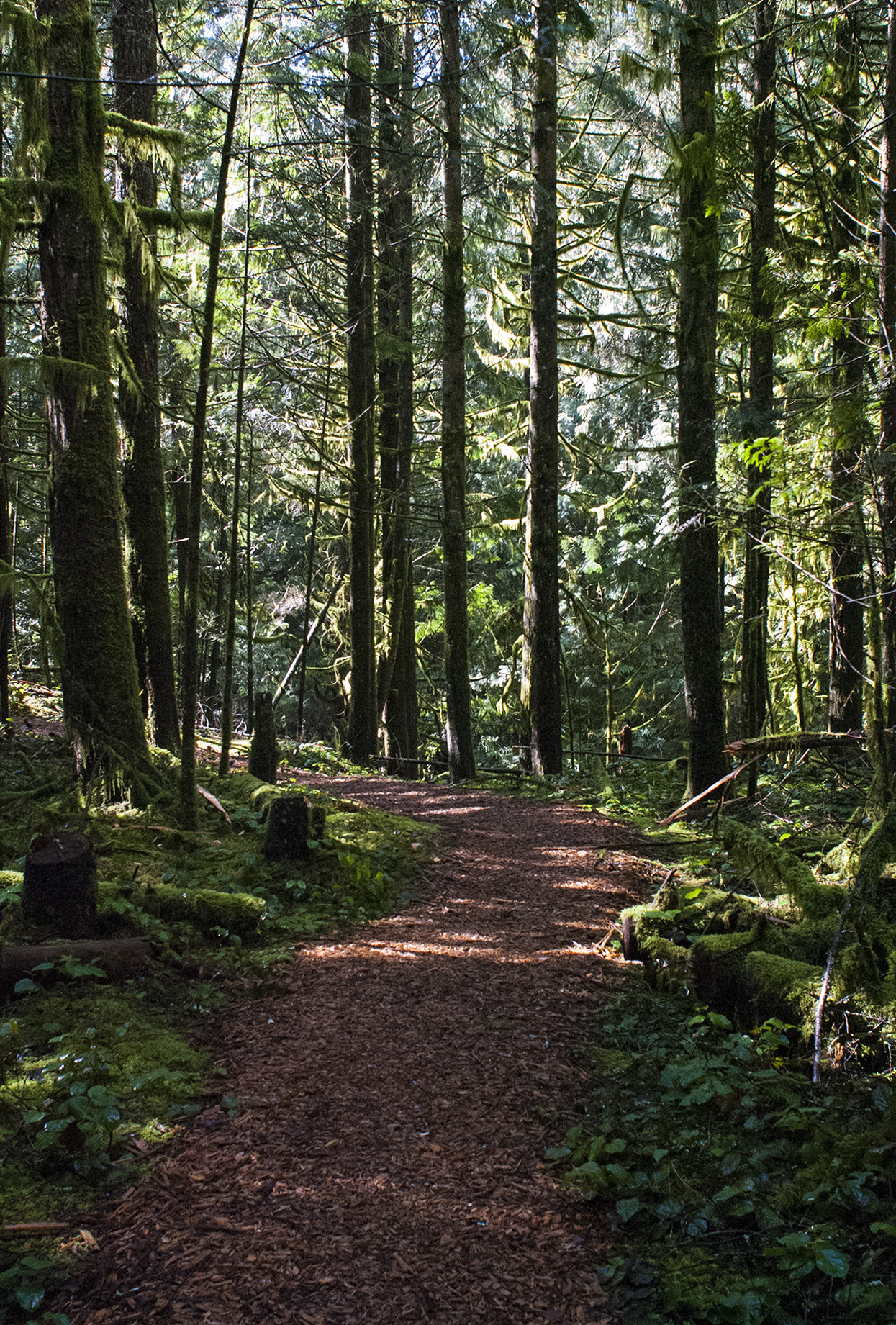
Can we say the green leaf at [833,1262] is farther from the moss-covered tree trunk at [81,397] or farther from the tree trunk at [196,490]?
the moss-covered tree trunk at [81,397]

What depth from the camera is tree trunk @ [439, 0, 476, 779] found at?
12.1m

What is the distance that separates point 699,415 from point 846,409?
3.36 m

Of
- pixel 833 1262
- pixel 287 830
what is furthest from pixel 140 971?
pixel 833 1262

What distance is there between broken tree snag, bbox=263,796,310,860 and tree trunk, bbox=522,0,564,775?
656cm

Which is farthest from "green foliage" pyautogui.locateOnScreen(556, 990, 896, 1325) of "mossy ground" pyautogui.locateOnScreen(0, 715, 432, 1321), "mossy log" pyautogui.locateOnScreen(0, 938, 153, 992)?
"mossy log" pyautogui.locateOnScreen(0, 938, 153, 992)

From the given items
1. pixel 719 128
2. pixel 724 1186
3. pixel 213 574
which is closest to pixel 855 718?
pixel 719 128

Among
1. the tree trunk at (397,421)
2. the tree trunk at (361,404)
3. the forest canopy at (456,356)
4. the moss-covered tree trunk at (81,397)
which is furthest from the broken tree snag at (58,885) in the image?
the tree trunk at (397,421)

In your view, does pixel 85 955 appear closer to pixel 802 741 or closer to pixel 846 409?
pixel 802 741

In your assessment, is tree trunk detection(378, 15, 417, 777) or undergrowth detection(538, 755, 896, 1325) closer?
undergrowth detection(538, 755, 896, 1325)

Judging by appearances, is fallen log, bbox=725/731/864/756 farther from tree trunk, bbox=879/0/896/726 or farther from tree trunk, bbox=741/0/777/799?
tree trunk, bbox=741/0/777/799

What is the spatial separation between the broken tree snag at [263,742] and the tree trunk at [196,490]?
2262mm

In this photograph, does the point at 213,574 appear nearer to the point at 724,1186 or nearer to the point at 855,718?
the point at 855,718

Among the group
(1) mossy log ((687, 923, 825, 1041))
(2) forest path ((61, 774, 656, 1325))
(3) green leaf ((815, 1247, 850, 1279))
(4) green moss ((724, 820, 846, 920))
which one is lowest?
(2) forest path ((61, 774, 656, 1325))

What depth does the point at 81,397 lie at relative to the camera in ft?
24.2
